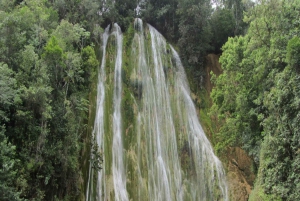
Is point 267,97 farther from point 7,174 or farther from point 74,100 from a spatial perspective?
point 7,174

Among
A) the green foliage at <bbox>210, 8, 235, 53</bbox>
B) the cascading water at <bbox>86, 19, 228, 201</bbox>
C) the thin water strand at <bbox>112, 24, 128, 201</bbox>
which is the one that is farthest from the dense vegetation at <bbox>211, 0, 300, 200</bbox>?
the green foliage at <bbox>210, 8, 235, 53</bbox>

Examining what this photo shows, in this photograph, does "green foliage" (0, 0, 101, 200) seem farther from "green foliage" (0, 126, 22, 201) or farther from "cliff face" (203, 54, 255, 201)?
"cliff face" (203, 54, 255, 201)

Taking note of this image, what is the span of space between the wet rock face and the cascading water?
1.68 feet

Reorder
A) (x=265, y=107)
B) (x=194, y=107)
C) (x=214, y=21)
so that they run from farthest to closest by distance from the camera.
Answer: (x=214, y=21) → (x=194, y=107) → (x=265, y=107)

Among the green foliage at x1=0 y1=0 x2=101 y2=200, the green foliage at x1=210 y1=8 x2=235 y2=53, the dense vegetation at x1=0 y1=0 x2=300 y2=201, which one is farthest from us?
the green foliage at x1=210 y1=8 x2=235 y2=53

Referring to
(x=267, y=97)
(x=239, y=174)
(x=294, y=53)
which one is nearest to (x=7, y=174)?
(x=267, y=97)

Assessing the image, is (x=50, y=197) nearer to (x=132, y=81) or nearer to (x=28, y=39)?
(x=28, y=39)

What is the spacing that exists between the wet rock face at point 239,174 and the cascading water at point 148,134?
0.51 m

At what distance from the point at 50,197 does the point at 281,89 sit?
1129 centimetres

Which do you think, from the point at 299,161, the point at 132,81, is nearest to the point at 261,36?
the point at 299,161

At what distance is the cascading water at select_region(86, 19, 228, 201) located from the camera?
15.8 meters

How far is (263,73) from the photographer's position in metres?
14.9

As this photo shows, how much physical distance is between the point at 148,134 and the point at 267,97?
7032 millimetres

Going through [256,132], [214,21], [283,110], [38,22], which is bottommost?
[256,132]
